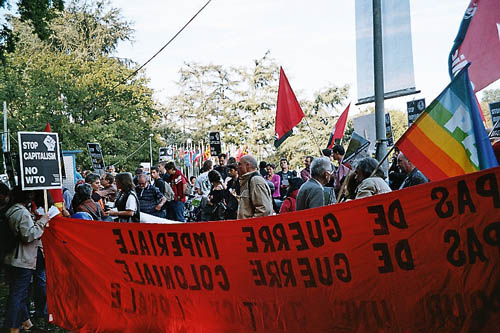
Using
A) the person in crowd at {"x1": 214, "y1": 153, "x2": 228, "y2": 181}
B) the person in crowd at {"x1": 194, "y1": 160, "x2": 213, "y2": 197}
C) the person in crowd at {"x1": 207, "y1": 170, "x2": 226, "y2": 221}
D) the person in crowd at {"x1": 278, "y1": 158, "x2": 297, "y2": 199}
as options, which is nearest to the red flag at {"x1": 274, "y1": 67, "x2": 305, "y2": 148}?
the person in crowd at {"x1": 207, "y1": 170, "x2": 226, "y2": 221}

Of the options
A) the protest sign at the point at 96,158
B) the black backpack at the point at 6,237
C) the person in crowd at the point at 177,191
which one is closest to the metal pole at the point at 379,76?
the black backpack at the point at 6,237

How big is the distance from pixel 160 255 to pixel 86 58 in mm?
47209

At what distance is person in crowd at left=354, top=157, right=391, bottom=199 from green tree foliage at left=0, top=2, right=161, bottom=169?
36193mm

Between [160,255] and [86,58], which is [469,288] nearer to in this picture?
[160,255]

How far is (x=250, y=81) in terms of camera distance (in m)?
57.5

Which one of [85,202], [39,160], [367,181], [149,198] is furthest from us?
[149,198]

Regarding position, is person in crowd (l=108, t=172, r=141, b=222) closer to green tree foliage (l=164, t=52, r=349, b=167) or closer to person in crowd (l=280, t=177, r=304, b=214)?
person in crowd (l=280, t=177, r=304, b=214)

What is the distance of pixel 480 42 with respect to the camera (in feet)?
19.6

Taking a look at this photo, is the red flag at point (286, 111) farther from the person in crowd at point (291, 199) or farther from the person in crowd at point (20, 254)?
the person in crowd at point (20, 254)

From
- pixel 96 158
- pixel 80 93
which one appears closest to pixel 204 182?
pixel 96 158

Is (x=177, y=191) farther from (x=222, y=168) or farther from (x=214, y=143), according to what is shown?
(x=214, y=143)

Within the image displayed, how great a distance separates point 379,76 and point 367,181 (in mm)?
3175

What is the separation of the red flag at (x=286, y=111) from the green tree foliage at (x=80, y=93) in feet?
103

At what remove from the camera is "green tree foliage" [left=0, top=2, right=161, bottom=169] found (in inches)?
1649
